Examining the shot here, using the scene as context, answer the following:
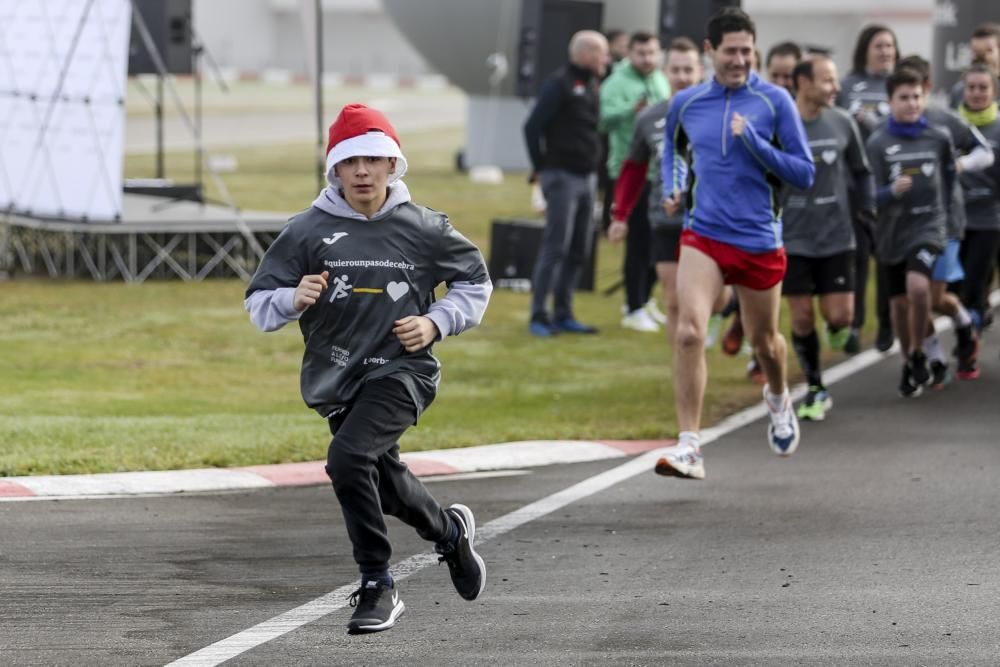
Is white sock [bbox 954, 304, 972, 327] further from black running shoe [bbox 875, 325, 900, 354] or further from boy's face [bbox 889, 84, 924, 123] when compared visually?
boy's face [bbox 889, 84, 924, 123]

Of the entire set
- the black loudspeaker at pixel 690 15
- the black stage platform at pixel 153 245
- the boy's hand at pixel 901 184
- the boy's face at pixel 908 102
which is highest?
the boy's face at pixel 908 102

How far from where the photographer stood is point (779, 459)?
9.62m

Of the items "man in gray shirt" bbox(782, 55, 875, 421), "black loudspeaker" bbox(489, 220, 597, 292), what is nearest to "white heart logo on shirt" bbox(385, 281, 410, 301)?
"man in gray shirt" bbox(782, 55, 875, 421)

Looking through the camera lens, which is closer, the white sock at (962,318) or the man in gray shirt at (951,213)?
the man in gray shirt at (951,213)

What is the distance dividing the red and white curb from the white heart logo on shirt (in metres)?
2.88

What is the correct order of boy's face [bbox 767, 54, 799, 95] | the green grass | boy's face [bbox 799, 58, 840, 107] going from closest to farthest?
the green grass < boy's face [bbox 799, 58, 840, 107] < boy's face [bbox 767, 54, 799, 95]

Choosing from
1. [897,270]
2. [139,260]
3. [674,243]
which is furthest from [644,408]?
[139,260]

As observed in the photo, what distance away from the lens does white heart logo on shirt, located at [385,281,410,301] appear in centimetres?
607

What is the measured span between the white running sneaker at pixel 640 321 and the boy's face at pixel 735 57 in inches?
254

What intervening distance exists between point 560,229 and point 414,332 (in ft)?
27.8

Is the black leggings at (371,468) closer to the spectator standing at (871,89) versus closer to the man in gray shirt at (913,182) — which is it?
the man in gray shirt at (913,182)

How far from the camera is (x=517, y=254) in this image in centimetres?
1753

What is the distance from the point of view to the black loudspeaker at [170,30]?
2252cm

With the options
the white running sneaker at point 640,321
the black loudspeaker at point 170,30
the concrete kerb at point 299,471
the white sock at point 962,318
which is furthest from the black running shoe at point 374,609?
the black loudspeaker at point 170,30
